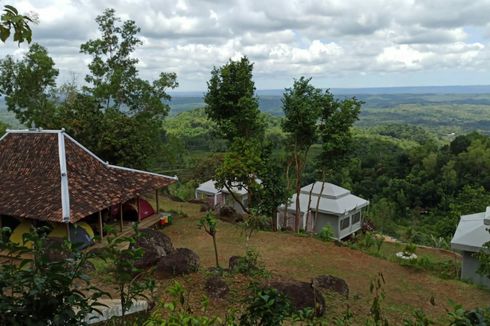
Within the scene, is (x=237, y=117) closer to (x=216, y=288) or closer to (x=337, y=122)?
(x=337, y=122)

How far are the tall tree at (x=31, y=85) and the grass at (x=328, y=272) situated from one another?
10090 millimetres

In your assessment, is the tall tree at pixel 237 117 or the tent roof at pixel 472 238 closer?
the tent roof at pixel 472 238

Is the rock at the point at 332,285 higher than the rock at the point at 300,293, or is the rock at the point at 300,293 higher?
the rock at the point at 300,293

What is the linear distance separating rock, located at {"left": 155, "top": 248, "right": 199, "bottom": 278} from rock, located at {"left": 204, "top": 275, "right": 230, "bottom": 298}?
3.27ft

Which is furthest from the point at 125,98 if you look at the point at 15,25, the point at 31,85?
the point at 15,25

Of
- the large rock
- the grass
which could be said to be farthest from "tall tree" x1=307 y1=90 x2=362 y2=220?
the large rock

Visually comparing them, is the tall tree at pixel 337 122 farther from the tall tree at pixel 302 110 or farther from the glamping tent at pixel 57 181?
the glamping tent at pixel 57 181

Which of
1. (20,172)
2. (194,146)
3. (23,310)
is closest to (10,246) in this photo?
(23,310)

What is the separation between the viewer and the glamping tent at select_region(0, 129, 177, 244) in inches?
489

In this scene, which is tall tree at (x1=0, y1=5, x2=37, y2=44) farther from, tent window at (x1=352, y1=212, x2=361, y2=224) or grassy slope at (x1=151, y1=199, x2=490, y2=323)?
tent window at (x1=352, y1=212, x2=361, y2=224)

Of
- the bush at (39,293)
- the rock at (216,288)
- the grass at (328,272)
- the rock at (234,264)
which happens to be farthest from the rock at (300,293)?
the bush at (39,293)

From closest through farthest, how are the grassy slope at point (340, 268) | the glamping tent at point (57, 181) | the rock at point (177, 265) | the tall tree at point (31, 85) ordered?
the rock at point (177, 265) < the grassy slope at point (340, 268) < the glamping tent at point (57, 181) < the tall tree at point (31, 85)

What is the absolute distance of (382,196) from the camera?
38.2 m

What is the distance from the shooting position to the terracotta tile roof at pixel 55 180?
12477 millimetres
